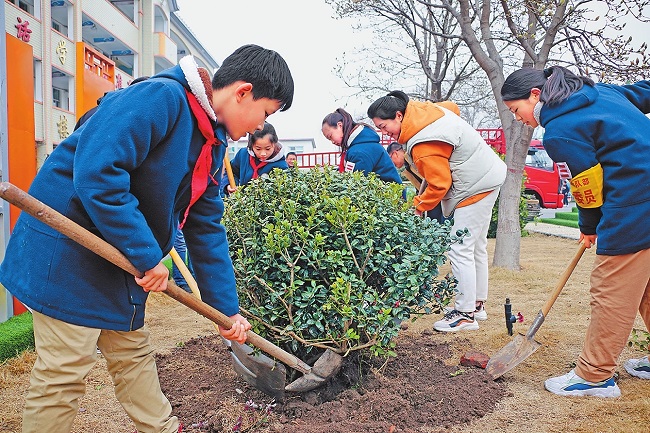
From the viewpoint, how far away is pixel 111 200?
1738 millimetres

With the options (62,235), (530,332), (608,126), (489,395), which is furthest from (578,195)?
(62,235)

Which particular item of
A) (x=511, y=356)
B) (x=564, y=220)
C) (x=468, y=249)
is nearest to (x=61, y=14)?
(x=564, y=220)

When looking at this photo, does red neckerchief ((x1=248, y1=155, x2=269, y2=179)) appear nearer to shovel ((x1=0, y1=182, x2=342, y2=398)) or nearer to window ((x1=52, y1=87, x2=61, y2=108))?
shovel ((x1=0, y1=182, x2=342, y2=398))

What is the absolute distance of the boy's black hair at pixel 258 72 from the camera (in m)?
2.04

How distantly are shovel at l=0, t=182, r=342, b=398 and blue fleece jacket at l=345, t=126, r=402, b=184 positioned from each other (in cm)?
246

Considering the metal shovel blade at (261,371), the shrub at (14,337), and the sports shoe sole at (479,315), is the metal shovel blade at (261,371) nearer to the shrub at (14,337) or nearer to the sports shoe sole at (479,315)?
the shrub at (14,337)

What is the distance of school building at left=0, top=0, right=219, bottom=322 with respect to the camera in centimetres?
435

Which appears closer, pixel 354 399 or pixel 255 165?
pixel 354 399

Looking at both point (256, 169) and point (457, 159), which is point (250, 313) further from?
point (256, 169)

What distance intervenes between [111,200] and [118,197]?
0.08 ft

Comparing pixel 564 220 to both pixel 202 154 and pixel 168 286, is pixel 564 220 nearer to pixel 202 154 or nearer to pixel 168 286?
pixel 202 154

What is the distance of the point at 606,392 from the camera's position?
10.2 ft

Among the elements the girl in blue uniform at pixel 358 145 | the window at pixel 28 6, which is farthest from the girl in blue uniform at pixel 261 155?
the window at pixel 28 6

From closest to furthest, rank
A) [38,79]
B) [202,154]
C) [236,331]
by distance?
[202,154], [236,331], [38,79]
